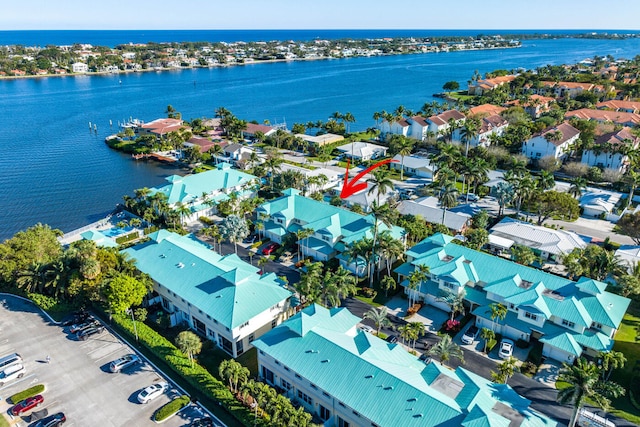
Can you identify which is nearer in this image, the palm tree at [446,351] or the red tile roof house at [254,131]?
the palm tree at [446,351]

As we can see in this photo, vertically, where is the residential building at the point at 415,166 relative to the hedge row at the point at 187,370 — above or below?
above

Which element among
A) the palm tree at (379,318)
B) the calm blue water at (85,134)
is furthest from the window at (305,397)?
the calm blue water at (85,134)

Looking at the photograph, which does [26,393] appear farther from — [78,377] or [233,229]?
[233,229]

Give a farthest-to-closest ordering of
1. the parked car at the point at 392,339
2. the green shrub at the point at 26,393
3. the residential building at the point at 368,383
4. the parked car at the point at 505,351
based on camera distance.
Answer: the parked car at the point at 392,339 < the parked car at the point at 505,351 < the green shrub at the point at 26,393 < the residential building at the point at 368,383

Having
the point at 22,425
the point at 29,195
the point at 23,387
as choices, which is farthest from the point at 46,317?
the point at 29,195

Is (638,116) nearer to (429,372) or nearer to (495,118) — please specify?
(495,118)

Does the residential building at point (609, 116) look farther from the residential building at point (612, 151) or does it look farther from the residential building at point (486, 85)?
the residential building at point (486, 85)
